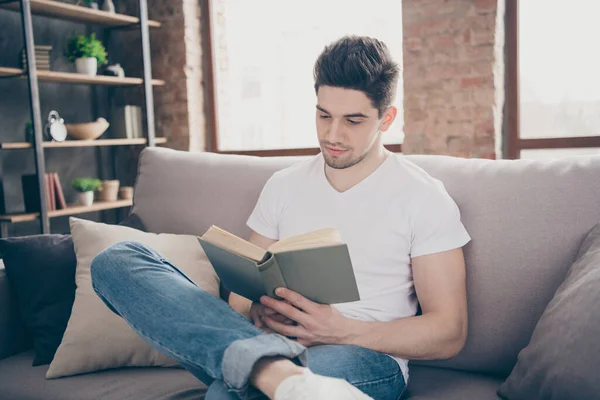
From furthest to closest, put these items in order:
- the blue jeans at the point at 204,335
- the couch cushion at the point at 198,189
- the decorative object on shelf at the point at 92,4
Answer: the decorative object on shelf at the point at 92,4 < the couch cushion at the point at 198,189 < the blue jeans at the point at 204,335

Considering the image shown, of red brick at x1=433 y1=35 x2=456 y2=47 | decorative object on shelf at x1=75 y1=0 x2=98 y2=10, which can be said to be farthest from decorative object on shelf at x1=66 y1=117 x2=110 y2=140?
red brick at x1=433 y1=35 x2=456 y2=47

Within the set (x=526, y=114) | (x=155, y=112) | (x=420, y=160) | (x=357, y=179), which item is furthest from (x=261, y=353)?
(x=155, y=112)

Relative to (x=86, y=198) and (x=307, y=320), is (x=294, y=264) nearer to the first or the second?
(x=307, y=320)

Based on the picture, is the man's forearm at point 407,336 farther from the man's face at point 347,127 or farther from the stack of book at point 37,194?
the stack of book at point 37,194

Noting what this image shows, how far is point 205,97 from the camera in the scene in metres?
4.42

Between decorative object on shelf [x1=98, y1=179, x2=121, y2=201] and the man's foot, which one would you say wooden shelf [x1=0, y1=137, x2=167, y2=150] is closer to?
decorative object on shelf [x1=98, y1=179, x2=121, y2=201]

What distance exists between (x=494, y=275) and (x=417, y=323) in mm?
253

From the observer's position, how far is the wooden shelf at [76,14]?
3.42 meters

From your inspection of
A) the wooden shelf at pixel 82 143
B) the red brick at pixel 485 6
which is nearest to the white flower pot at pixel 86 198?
the wooden shelf at pixel 82 143

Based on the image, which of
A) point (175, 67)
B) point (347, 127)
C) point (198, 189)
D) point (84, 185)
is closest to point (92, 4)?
point (175, 67)

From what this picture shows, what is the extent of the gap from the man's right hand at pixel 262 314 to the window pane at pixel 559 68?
2.56 metres

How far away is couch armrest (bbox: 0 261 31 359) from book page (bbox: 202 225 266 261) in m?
0.72

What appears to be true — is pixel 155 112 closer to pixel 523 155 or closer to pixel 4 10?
pixel 4 10

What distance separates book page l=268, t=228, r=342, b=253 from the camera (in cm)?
106
